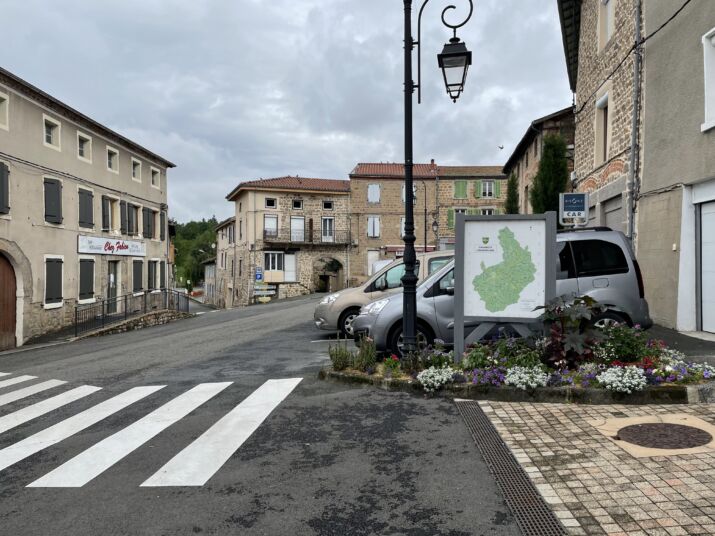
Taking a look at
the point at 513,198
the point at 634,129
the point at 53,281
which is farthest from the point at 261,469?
the point at 513,198

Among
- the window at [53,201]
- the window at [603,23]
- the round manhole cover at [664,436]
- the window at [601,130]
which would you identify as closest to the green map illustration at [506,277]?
the round manhole cover at [664,436]

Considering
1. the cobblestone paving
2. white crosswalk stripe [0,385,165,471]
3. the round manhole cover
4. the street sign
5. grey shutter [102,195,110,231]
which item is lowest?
white crosswalk stripe [0,385,165,471]

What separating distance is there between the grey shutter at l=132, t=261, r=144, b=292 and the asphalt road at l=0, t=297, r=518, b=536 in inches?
761

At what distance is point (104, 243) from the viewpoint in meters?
22.7

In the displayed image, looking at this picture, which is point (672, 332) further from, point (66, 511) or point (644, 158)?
point (66, 511)

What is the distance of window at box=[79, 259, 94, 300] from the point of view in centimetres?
2108

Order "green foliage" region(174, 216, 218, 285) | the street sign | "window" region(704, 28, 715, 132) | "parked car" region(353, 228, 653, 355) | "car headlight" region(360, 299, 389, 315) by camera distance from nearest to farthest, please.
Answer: "parked car" region(353, 228, 653, 355), "car headlight" region(360, 299, 389, 315), "window" region(704, 28, 715, 132), the street sign, "green foliage" region(174, 216, 218, 285)

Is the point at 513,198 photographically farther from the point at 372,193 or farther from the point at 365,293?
the point at 365,293

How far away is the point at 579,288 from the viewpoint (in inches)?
311

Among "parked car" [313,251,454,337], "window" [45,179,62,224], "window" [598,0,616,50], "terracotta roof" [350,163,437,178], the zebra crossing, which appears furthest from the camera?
"terracotta roof" [350,163,437,178]

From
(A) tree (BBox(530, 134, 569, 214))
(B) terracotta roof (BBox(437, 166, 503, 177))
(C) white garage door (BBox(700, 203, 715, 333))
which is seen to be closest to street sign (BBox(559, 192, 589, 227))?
(C) white garage door (BBox(700, 203, 715, 333))

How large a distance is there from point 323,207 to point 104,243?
22271mm

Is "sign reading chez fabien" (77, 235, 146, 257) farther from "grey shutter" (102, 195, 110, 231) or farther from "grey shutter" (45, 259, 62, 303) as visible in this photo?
"grey shutter" (45, 259, 62, 303)

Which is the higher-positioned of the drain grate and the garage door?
the garage door
